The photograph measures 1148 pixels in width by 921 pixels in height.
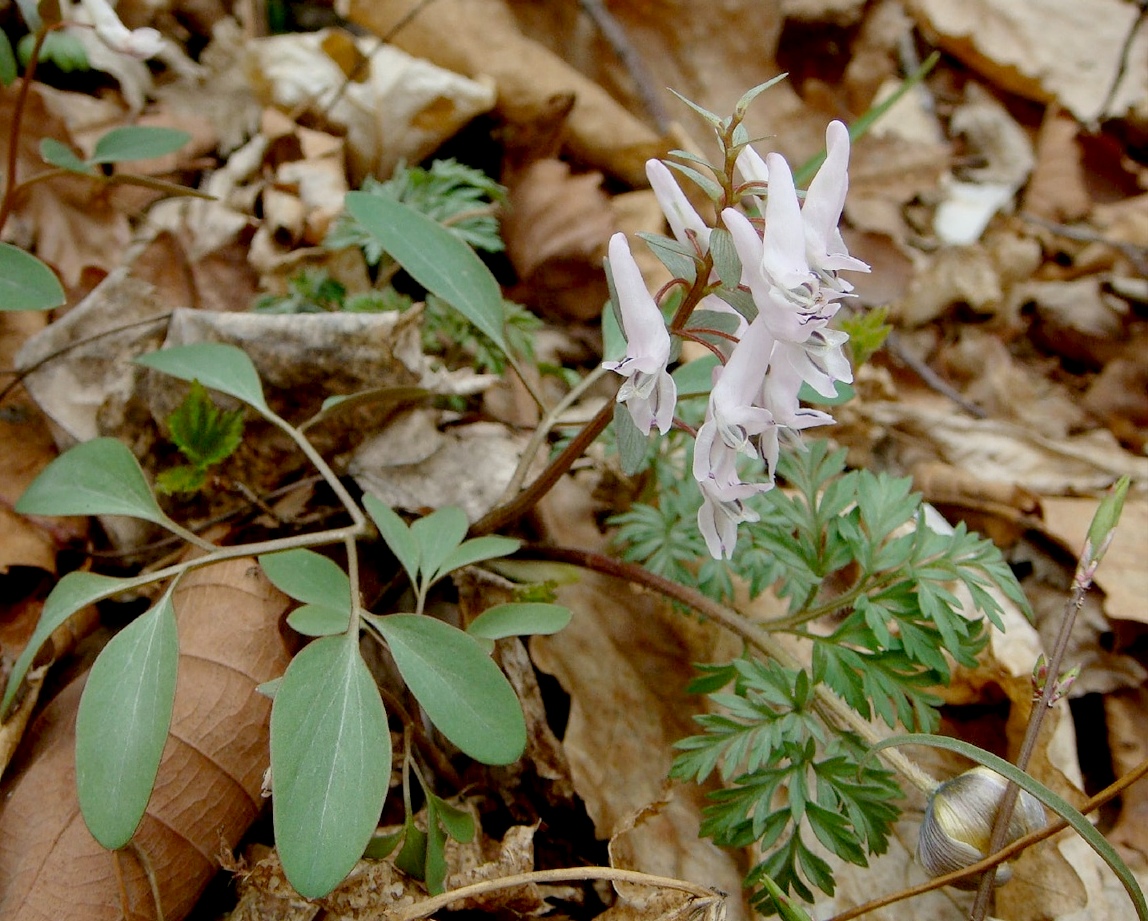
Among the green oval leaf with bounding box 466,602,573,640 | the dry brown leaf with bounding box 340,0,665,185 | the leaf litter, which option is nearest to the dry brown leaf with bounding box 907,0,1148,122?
the leaf litter

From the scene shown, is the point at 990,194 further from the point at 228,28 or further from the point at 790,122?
the point at 228,28

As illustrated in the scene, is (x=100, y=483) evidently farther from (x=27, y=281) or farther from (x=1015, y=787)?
(x=1015, y=787)

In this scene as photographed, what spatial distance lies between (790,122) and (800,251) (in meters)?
3.11

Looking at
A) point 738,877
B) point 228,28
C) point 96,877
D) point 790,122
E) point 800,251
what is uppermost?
point 800,251

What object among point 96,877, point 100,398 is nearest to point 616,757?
point 96,877

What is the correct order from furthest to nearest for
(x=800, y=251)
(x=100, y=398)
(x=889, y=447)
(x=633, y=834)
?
(x=889, y=447) < (x=100, y=398) < (x=633, y=834) < (x=800, y=251)

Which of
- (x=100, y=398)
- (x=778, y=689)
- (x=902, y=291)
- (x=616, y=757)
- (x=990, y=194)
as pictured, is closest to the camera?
(x=778, y=689)

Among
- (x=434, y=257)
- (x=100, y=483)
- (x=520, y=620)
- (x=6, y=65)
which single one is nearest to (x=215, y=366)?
Result: (x=100, y=483)

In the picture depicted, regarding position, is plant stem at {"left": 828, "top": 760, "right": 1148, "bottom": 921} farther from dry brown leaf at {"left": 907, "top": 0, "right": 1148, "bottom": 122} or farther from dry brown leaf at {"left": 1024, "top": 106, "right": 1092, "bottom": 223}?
dry brown leaf at {"left": 907, "top": 0, "right": 1148, "bottom": 122}

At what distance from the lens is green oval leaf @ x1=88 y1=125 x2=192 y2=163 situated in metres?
2.17

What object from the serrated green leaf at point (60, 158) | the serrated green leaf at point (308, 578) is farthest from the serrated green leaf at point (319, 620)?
the serrated green leaf at point (60, 158)

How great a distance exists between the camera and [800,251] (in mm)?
1190

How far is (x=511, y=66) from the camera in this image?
10.8 ft

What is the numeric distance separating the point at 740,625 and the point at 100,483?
1.30 meters
